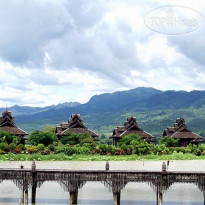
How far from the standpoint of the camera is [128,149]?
87625mm

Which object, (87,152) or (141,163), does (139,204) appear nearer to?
(141,163)

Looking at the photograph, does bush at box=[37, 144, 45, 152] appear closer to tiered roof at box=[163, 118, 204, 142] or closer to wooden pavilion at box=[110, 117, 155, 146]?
wooden pavilion at box=[110, 117, 155, 146]

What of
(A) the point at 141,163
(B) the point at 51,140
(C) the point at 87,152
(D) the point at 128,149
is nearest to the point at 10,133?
(B) the point at 51,140

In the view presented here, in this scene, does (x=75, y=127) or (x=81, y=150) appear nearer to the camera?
(x=81, y=150)

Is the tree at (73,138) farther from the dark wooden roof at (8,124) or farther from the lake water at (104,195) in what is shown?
the lake water at (104,195)

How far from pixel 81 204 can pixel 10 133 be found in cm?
5536

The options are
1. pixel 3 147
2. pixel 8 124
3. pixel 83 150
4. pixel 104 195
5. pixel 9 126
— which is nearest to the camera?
pixel 104 195

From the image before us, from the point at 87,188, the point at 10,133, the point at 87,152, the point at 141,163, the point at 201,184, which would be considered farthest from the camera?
the point at 10,133

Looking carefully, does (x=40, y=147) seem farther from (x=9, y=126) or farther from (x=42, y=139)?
(x=9, y=126)

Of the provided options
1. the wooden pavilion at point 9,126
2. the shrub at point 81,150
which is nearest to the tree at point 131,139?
the shrub at point 81,150

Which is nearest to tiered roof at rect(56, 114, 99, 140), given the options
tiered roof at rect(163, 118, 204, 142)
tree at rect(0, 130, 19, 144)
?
tree at rect(0, 130, 19, 144)

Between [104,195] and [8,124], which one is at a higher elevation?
[8,124]

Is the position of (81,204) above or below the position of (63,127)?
below

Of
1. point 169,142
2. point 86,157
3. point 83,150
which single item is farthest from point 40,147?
point 169,142
